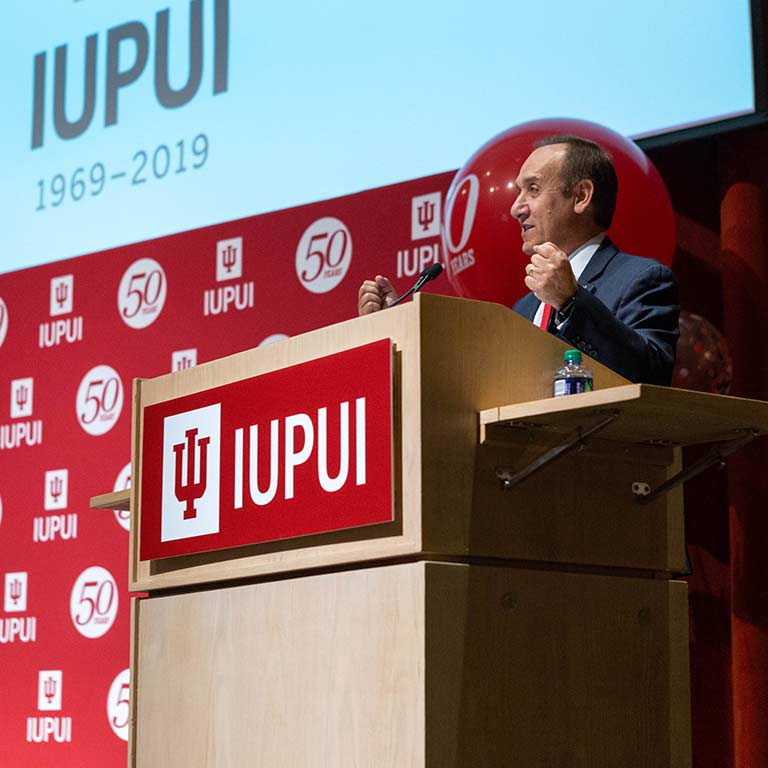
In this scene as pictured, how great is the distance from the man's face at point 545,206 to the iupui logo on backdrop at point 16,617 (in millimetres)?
2844

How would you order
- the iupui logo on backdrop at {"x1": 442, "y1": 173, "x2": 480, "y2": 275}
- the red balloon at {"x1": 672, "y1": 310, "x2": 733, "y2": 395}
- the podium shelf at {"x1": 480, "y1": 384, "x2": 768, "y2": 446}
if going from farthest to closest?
the iupui logo on backdrop at {"x1": 442, "y1": 173, "x2": 480, "y2": 275} → the red balloon at {"x1": 672, "y1": 310, "x2": 733, "y2": 395} → the podium shelf at {"x1": 480, "y1": 384, "x2": 768, "y2": 446}

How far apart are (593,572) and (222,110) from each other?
275cm

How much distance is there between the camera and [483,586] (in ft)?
4.81

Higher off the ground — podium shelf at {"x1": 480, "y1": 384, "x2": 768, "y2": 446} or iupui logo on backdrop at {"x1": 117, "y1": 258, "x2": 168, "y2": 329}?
iupui logo on backdrop at {"x1": 117, "y1": 258, "x2": 168, "y2": 329}

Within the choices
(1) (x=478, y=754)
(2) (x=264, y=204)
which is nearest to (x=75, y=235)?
(2) (x=264, y=204)

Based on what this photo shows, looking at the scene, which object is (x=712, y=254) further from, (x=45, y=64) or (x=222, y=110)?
(x=45, y=64)

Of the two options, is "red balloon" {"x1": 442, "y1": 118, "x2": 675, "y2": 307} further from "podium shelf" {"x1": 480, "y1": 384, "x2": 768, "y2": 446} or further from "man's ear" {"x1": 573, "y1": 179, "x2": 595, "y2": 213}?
"podium shelf" {"x1": 480, "y1": 384, "x2": 768, "y2": 446}

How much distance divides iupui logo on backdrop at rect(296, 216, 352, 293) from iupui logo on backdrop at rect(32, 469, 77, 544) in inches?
45.8

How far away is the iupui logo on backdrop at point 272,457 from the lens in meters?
1.50

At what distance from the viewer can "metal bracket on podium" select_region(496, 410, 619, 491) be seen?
58.0 inches

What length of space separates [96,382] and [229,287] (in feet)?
2.15

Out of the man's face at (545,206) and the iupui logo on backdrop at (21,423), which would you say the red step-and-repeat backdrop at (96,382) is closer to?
the iupui logo on backdrop at (21,423)

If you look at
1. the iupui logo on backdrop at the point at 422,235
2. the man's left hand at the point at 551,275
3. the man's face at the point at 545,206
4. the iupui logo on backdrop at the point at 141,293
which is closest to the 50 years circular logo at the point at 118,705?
the iupui logo on backdrop at the point at 141,293

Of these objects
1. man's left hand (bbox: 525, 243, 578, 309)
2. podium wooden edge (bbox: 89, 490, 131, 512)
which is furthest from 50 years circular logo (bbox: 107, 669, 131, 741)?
man's left hand (bbox: 525, 243, 578, 309)
